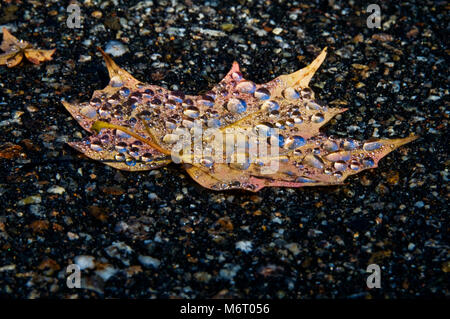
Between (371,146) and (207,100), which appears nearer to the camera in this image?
(371,146)

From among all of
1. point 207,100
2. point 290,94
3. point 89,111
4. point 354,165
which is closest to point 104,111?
point 89,111

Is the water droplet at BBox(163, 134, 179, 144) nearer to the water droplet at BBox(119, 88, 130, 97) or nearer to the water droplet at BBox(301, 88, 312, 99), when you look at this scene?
the water droplet at BBox(119, 88, 130, 97)

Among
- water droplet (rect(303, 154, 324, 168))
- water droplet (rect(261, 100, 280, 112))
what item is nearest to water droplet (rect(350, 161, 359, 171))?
water droplet (rect(303, 154, 324, 168))

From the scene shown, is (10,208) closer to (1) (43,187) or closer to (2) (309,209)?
(1) (43,187)

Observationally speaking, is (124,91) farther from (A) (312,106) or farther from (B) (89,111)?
(A) (312,106)

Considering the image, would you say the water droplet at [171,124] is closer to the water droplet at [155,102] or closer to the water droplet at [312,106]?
the water droplet at [155,102]

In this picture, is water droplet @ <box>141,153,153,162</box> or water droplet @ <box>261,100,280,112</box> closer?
water droplet @ <box>141,153,153,162</box>
